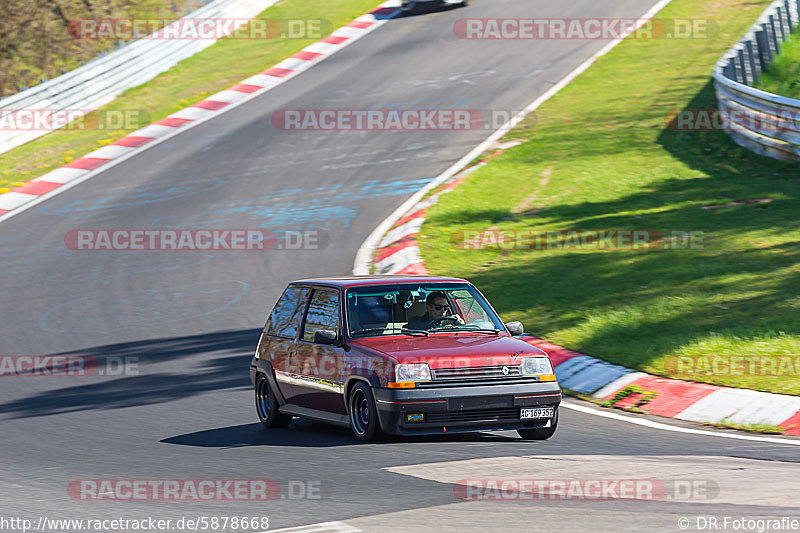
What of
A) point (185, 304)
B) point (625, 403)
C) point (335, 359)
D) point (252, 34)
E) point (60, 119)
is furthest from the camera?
point (252, 34)

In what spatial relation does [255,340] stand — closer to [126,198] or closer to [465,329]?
[465,329]

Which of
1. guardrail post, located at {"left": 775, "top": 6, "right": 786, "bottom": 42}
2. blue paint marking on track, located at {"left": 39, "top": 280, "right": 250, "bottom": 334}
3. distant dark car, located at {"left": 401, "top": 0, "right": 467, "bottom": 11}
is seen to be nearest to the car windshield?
blue paint marking on track, located at {"left": 39, "top": 280, "right": 250, "bottom": 334}

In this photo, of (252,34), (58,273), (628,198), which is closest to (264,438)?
(58,273)

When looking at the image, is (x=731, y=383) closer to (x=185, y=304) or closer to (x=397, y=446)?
(x=397, y=446)

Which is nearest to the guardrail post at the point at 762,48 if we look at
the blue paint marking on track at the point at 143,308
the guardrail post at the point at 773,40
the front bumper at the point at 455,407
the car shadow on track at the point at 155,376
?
the guardrail post at the point at 773,40

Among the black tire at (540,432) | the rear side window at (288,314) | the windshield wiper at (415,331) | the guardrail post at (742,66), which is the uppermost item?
the guardrail post at (742,66)

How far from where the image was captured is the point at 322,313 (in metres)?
10.4

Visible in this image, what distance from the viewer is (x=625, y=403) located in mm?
10789

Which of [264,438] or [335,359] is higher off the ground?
[335,359]

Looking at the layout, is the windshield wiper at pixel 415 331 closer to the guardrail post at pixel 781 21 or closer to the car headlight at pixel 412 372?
the car headlight at pixel 412 372

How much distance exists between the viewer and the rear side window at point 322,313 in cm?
1017

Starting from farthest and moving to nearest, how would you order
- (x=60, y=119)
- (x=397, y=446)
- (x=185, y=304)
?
(x=60, y=119) < (x=185, y=304) < (x=397, y=446)

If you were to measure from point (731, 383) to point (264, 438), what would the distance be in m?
4.52

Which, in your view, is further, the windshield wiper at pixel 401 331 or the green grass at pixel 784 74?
the green grass at pixel 784 74
